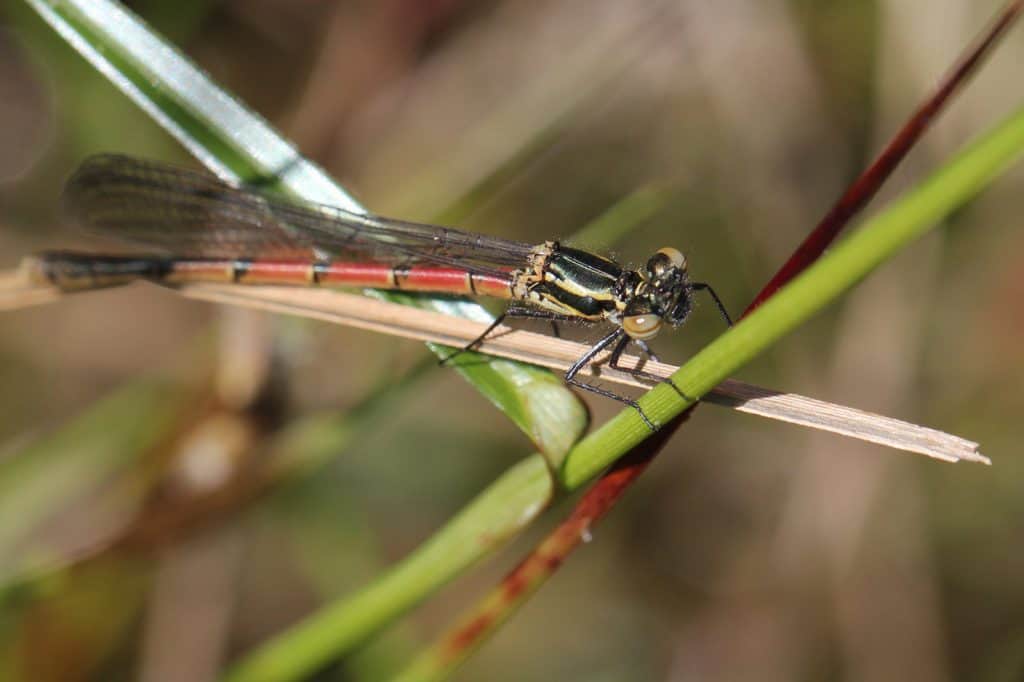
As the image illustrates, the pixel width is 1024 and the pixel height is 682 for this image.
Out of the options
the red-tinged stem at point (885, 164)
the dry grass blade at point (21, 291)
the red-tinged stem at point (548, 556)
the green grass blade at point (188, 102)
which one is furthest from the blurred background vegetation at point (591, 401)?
the red-tinged stem at point (885, 164)

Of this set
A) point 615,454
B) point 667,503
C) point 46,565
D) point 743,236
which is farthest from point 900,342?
point 46,565

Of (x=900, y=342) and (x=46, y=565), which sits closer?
(x=46, y=565)

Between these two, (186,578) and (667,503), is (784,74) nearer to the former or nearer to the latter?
(667,503)

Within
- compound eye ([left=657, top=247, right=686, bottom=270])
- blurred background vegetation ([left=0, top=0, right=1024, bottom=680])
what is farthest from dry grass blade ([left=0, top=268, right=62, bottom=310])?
compound eye ([left=657, top=247, right=686, bottom=270])

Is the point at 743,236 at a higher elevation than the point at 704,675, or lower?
higher

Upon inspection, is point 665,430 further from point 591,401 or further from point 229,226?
point 591,401

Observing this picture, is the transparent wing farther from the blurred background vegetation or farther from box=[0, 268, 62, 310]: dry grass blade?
box=[0, 268, 62, 310]: dry grass blade

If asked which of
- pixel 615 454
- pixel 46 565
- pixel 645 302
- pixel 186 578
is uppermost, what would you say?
pixel 645 302
